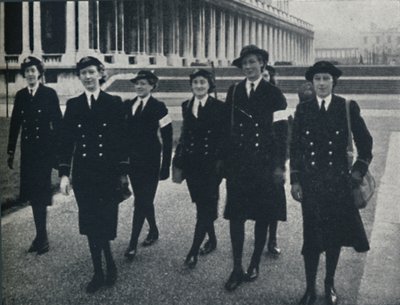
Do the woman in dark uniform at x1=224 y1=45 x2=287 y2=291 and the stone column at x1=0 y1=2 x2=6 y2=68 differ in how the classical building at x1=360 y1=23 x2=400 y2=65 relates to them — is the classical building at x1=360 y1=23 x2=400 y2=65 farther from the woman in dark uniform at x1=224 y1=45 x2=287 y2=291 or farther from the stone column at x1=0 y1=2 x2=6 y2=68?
the stone column at x1=0 y1=2 x2=6 y2=68

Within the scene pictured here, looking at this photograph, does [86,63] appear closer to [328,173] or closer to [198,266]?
[198,266]

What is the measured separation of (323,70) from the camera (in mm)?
2957

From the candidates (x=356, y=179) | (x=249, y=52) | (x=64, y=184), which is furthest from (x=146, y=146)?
(x=356, y=179)

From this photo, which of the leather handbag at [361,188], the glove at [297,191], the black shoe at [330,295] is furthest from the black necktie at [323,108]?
the black shoe at [330,295]

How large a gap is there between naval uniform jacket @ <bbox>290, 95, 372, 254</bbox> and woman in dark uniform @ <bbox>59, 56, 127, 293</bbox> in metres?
1.27

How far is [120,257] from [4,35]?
79.5 inches

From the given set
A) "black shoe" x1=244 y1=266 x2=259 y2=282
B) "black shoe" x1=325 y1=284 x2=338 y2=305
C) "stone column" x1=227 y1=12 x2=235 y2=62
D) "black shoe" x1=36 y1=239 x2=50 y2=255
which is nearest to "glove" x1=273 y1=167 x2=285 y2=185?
"black shoe" x1=244 y1=266 x2=259 y2=282

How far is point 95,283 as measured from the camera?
3.37 metres

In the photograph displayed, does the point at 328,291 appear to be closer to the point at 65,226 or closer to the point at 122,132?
the point at 122,132

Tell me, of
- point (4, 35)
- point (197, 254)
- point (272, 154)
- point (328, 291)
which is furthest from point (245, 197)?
point (4, 35)

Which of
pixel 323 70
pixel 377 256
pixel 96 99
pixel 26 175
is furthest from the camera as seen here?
pixel 26 175

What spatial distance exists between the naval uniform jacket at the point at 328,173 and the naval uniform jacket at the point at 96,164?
127 centimetres

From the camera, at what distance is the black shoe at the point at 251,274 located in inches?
131

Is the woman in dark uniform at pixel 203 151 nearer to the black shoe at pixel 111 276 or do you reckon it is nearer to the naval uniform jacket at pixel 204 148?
the naval uniform jacket at pixel 204 148
